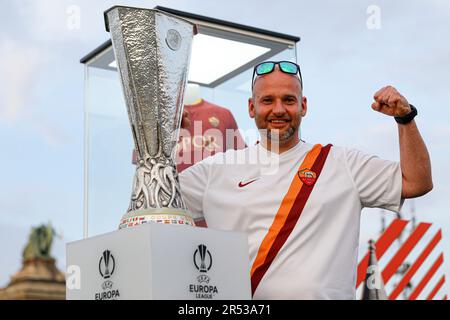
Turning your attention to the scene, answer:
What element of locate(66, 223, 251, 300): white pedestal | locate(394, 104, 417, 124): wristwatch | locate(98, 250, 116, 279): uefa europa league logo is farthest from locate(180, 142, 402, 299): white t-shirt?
locate(98, 250, 116, 279): uefa europa league logo

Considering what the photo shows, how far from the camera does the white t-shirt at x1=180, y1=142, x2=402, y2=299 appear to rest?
2.06 m

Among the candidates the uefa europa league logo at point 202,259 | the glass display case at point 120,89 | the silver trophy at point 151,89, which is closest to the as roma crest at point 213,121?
the glass display case at point 120,89

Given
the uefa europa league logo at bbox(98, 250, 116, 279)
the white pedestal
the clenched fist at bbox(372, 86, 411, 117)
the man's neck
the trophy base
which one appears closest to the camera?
the white pedestal

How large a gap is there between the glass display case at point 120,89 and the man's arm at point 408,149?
2.35 meters

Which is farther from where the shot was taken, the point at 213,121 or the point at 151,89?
the point at 213,121

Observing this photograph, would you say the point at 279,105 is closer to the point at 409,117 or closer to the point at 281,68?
the point at 281,68

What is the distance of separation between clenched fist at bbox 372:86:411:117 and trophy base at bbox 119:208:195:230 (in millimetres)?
598

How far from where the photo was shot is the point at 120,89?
14.7 feet

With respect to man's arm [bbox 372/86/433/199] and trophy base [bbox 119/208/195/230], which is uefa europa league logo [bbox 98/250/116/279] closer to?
trophy base [bbox 119/208/195/230]

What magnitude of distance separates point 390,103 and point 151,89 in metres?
0.64

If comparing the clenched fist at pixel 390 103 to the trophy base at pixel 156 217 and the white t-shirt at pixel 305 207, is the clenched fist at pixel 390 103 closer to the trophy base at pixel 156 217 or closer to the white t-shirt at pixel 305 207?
the white t-shirt at pixel 305 207

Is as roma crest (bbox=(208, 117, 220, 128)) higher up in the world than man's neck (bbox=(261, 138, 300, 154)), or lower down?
higher up

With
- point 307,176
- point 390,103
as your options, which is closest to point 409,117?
point 390,103

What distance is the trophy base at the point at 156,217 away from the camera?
191 cm
